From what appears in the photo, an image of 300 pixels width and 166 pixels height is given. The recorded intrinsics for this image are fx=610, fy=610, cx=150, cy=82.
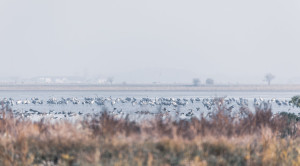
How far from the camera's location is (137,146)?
14.5m

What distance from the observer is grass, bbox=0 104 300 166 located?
13.8 meters

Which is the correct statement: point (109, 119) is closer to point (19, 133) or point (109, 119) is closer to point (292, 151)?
point (19, 133)

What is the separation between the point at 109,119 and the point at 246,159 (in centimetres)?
431

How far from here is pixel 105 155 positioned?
46.5 ft

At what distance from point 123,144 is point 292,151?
15.0 feet

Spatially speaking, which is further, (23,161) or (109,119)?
(109,119)

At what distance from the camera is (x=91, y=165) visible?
13070mm

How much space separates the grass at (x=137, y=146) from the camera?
13766 millimetres

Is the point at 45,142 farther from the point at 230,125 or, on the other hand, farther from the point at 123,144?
the point at 230,125

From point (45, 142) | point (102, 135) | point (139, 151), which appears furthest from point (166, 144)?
point (45, 142)

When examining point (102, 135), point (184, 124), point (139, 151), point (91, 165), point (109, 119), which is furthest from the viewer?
point (184, 124)

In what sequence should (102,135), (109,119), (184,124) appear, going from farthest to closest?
1. (184,124)
2. (109,119)
3. (102,135)

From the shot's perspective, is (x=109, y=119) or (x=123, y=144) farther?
(x=109, y=119)

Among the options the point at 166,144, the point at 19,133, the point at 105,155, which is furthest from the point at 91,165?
the point at 19,133
